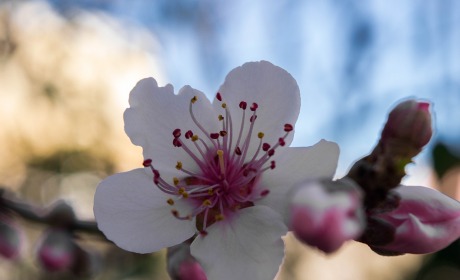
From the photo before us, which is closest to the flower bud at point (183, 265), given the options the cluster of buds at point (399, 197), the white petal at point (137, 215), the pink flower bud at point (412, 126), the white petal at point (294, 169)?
the white petal at point (137, 215)

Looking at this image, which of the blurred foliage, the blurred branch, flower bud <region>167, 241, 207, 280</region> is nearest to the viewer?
flower bud <region>167, 241, 207, 280</region>

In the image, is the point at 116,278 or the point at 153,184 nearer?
the point at 153,184

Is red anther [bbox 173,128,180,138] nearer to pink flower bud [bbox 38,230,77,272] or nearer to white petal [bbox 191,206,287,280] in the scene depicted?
white petal [bbox 191,206,287,280]

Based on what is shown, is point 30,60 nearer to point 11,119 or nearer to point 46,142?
point 11,119

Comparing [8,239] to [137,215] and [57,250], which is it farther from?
[137,215]

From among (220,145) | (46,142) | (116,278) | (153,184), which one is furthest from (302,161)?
(46,142)

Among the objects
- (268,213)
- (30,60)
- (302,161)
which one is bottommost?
(30,60)

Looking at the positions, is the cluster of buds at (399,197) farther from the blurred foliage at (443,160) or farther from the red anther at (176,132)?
the blurred foliage at (443,160)

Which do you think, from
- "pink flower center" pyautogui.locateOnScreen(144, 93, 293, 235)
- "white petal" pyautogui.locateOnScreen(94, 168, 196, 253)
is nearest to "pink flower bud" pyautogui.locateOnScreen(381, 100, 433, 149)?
"pink flower center" pyautogui.locateOnScreen(144, 93, 293, 235)
